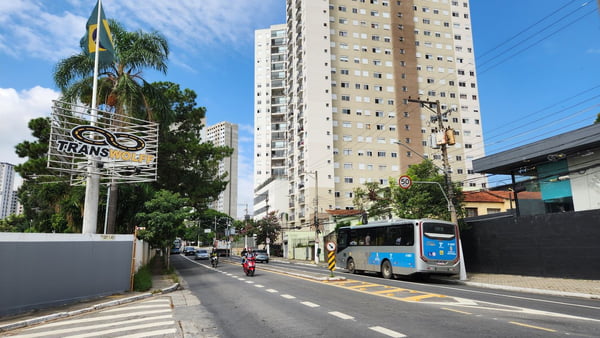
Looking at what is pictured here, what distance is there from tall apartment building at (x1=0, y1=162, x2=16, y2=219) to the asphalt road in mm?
58224

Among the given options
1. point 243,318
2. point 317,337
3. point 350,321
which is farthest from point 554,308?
point 243,318

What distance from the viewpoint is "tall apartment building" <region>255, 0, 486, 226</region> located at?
67.6 meters

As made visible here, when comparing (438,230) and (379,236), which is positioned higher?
(438,230)

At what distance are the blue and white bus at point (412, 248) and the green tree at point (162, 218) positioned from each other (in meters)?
10.8

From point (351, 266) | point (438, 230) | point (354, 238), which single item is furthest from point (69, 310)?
point (351, 266)

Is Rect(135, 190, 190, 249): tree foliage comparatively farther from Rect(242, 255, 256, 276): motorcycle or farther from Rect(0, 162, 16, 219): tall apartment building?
Rect(0, 162, 16, 219): tall apartment building

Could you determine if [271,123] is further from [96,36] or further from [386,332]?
[386,332]

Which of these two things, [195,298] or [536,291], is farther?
[536,291]

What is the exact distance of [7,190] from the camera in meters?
66.1

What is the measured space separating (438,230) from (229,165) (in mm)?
136031

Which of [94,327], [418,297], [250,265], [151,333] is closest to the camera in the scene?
[151,333]

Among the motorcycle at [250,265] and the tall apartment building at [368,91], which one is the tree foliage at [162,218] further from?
the tall apartment building at [368,91]

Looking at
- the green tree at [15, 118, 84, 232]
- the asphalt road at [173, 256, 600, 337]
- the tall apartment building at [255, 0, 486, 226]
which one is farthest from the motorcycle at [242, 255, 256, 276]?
the tall apartment building at [255, 0, 486, 226]

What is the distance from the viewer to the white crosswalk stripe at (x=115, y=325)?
8125 mm
